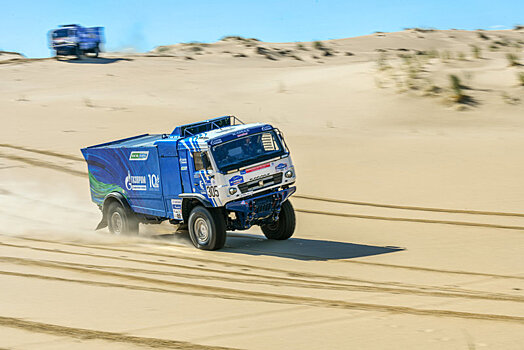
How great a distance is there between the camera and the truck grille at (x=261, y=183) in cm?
1209

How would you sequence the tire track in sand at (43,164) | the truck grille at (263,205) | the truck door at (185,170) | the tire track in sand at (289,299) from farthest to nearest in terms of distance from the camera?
1. the tire track in sand at (43,164)
2. the truck door at (185,170)
3. the truck grille at (263,205)
4. the tire track in sand at (289,299)

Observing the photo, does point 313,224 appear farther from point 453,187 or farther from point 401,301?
point 401,301

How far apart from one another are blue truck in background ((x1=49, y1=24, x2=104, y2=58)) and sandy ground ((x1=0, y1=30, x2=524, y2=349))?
4.79 metres

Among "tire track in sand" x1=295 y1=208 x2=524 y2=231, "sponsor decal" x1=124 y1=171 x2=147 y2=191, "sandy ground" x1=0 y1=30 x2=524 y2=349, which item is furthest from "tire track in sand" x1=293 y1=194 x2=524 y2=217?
"sponsor decal" x1=124 y1=171 x2=147 y2=191

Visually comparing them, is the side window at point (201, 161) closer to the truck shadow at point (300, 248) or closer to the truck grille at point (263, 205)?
the truck grille at point (263, 205)

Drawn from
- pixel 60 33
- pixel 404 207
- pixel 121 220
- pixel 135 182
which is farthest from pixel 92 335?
pixel 60 33

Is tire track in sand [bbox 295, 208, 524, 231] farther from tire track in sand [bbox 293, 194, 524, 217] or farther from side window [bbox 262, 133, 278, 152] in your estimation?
side window [bbox 262, 133, 278, 152]

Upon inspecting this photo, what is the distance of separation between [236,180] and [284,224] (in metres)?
1.86

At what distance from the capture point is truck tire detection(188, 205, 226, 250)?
40.3 ft

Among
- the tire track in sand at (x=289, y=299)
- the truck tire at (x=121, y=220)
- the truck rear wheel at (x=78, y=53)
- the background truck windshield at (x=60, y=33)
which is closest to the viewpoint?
the tire track in sand at (x=289, y=299)

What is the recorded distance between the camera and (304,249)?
42.0 feet

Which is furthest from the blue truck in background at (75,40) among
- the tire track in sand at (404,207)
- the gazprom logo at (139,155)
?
the gazprom logo at (139,155)

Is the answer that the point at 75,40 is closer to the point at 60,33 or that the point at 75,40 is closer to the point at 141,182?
the point at 60,33

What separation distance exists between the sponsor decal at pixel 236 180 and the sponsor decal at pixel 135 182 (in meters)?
2.61
